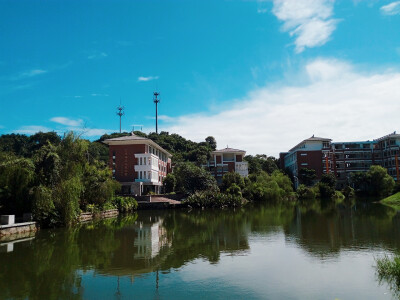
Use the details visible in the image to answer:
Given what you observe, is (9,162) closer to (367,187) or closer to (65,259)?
(65,259)

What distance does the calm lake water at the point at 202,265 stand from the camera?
7242 mm

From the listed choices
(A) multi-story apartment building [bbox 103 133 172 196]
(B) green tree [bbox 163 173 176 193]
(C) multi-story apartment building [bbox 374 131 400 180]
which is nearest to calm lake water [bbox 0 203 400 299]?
(A) multi-story apartment building [bbox 103 133 172 196]

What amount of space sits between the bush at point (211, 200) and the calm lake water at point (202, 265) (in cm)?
2054

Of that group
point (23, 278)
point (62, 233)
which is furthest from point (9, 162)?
point (23, 278)

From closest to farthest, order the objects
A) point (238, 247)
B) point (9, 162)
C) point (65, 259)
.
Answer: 1. point (65, 259)
2. point (238, 247)
3. point (9, 162)

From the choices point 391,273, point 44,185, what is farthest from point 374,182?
point 391,273

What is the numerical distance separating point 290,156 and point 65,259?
59869 mm

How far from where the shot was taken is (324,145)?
59.1 metres

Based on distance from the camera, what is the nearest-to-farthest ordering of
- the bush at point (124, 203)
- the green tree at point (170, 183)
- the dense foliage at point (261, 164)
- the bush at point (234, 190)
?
the bush at point (124, 203), the bush at point (234, 190), the green tree at point (170, 183), the dense foliage at point (261, 164)

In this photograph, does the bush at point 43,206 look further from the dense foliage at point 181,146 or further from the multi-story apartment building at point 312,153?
the multi-story apartment building at point 312,153

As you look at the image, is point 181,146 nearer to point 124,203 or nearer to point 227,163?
point 227,163

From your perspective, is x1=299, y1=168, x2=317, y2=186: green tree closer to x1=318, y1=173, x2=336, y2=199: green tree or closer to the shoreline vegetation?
the shoreline vegetation

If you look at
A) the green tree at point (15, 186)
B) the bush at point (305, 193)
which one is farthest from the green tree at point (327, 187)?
the green tree at point (15, 186)

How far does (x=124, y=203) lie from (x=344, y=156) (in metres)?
44.6
